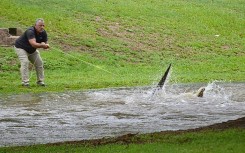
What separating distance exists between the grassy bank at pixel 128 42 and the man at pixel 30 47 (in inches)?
18.5

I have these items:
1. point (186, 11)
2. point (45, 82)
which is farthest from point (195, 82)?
point (186, 11)

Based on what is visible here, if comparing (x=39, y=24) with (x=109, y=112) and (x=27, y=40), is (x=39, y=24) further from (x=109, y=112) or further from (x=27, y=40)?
(x=109, y=112)

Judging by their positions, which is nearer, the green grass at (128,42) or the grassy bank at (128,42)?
the green grass at (128,42)

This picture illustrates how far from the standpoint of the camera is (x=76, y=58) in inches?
996

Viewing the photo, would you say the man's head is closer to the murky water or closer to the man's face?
the man's face

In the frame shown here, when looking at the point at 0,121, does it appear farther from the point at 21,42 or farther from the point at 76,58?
the point at 76,58

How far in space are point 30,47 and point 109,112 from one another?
5.45 meters

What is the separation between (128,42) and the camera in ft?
95.8

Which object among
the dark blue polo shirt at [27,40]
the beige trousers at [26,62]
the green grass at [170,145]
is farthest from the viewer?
the beige trousers at [26,62]

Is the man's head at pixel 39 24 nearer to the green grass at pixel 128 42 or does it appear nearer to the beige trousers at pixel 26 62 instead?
the beige trousers at pixel 26 62

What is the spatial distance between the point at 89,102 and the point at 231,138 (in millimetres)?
7350

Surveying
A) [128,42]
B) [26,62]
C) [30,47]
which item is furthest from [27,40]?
[128,42]

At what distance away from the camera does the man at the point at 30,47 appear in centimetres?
1917

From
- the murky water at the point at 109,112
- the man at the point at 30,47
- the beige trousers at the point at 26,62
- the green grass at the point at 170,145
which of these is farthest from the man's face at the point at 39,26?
the green grass at the point at 170,145
